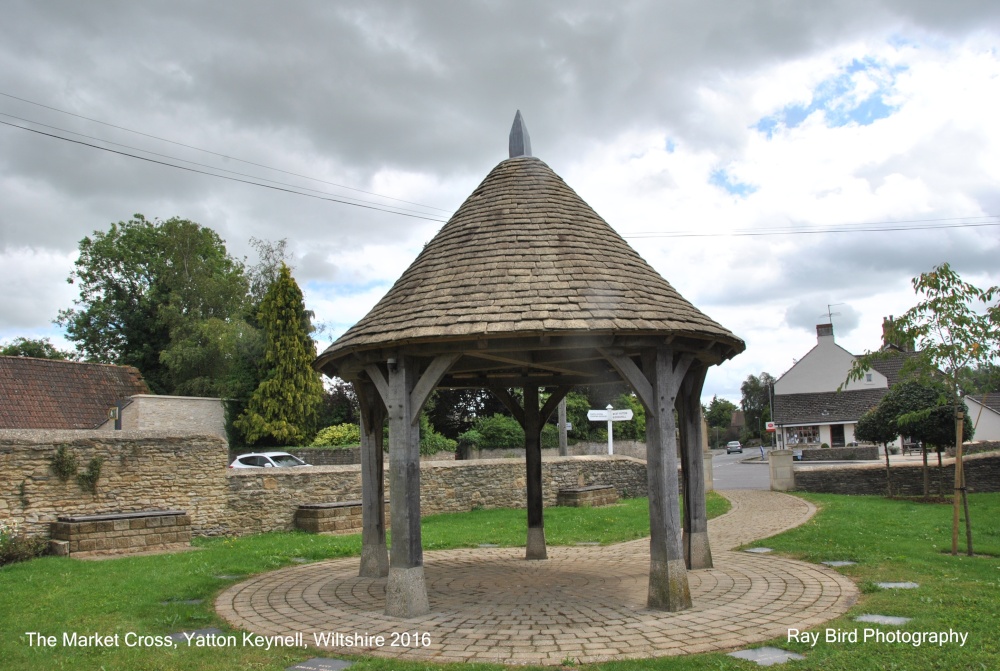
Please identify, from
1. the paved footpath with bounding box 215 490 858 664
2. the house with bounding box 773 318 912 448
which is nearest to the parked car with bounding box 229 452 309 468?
the paved footpath with bounding box 215 490 858 664

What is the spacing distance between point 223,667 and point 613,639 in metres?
3.07

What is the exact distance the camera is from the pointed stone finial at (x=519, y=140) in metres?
10.2

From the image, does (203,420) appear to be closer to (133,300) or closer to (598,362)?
(133,300)

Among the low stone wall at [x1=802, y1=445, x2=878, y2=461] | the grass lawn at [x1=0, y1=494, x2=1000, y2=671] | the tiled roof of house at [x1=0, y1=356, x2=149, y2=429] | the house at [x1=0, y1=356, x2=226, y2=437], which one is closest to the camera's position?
the grass lawn at [x1=0, y1=494, x2=1000, y2=671]

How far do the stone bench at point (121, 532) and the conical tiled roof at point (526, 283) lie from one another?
215 inches

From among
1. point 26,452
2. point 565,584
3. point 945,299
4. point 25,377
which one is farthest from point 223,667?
point 25,377

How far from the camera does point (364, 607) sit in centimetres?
754

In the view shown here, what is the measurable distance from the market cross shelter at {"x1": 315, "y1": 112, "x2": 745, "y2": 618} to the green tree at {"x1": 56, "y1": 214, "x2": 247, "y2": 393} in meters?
32.0

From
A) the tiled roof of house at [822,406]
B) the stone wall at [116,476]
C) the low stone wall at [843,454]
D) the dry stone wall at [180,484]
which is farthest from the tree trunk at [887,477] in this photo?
the tiled roof of house at [822,406]

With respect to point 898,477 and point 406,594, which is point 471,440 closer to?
point 898,477

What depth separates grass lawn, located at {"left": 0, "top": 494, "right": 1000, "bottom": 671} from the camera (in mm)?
5422

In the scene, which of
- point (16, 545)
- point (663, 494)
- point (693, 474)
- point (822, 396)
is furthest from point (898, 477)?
point (822, 396)

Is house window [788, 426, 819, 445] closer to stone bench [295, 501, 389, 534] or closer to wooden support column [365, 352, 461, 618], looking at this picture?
stone bench [295, 501, 389, 534]

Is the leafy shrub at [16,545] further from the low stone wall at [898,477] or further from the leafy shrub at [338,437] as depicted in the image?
the low stone wall at [898,477]
